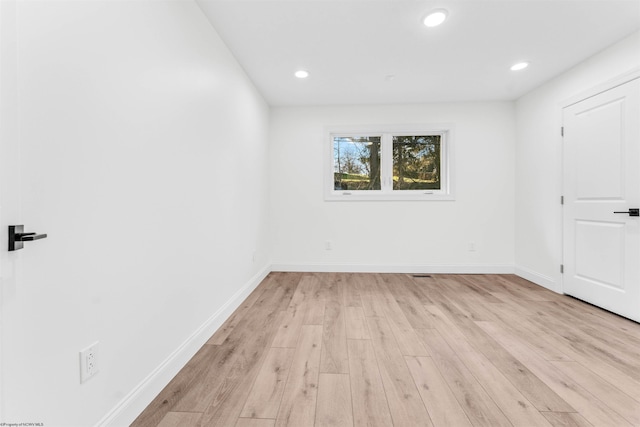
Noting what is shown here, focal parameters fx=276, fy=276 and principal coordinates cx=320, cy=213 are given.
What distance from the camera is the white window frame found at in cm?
391

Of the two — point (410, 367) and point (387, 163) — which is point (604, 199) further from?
point (410, 367)

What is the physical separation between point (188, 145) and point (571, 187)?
367 cm

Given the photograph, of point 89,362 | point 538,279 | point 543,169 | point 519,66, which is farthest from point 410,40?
point 538,279

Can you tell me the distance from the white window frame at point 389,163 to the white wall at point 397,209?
0.08 meters

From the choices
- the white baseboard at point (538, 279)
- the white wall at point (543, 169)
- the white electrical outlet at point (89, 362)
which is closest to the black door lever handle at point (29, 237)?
the white electrical outlet at point (89, 362)

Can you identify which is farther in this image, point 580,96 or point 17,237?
point 580,96

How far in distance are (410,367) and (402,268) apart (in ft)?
7.79

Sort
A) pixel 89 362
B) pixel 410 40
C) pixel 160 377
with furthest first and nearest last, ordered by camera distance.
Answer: pixel 410 40 → pixel 160 377 → pixel 89 362

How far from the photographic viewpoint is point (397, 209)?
13.0ft

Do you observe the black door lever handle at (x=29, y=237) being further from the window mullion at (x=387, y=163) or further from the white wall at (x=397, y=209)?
the window mullion at (x=387, y=163)

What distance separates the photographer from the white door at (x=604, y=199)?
2.33 metres

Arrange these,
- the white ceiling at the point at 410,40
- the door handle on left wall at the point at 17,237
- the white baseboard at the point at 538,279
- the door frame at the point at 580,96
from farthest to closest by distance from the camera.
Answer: the white baseboard at the point at 538,279
the door frame at the point at 580,96
the white ceiling at the point at 410,40
the door handle on left wall at the point at 17,237

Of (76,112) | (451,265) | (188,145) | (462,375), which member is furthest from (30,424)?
(451,265)

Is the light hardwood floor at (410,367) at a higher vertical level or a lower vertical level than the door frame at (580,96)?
lower
